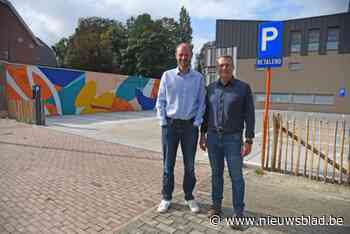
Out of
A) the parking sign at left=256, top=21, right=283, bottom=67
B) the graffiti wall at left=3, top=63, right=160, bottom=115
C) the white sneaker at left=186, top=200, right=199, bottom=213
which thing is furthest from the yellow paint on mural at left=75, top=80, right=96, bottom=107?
the white sneaker at left=186, top=200, right=199, bottom=213

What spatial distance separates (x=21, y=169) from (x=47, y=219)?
2326mm

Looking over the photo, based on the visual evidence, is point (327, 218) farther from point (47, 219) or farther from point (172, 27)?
point (172, 27)

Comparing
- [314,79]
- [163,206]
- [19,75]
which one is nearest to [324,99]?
[314,79]

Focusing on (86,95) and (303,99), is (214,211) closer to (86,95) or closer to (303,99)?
(86,95)

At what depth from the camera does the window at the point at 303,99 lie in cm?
2672

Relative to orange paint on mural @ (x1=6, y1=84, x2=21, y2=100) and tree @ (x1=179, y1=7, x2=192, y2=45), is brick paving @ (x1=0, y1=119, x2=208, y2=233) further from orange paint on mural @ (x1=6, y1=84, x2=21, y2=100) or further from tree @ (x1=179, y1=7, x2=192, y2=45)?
tree @ (x1=179, y1=7, x2=192, y2=45)

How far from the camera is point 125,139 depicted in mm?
8258

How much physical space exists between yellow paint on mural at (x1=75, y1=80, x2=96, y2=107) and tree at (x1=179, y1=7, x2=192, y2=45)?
41.2 meters

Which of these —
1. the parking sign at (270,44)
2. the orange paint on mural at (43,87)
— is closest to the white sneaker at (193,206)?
the parking sign at (270,44)

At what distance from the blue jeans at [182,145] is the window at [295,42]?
2877cm

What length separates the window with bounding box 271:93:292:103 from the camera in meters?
27.9

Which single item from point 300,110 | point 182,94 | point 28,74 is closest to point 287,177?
point 182,94

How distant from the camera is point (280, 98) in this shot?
28.3m

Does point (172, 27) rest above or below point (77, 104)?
above
